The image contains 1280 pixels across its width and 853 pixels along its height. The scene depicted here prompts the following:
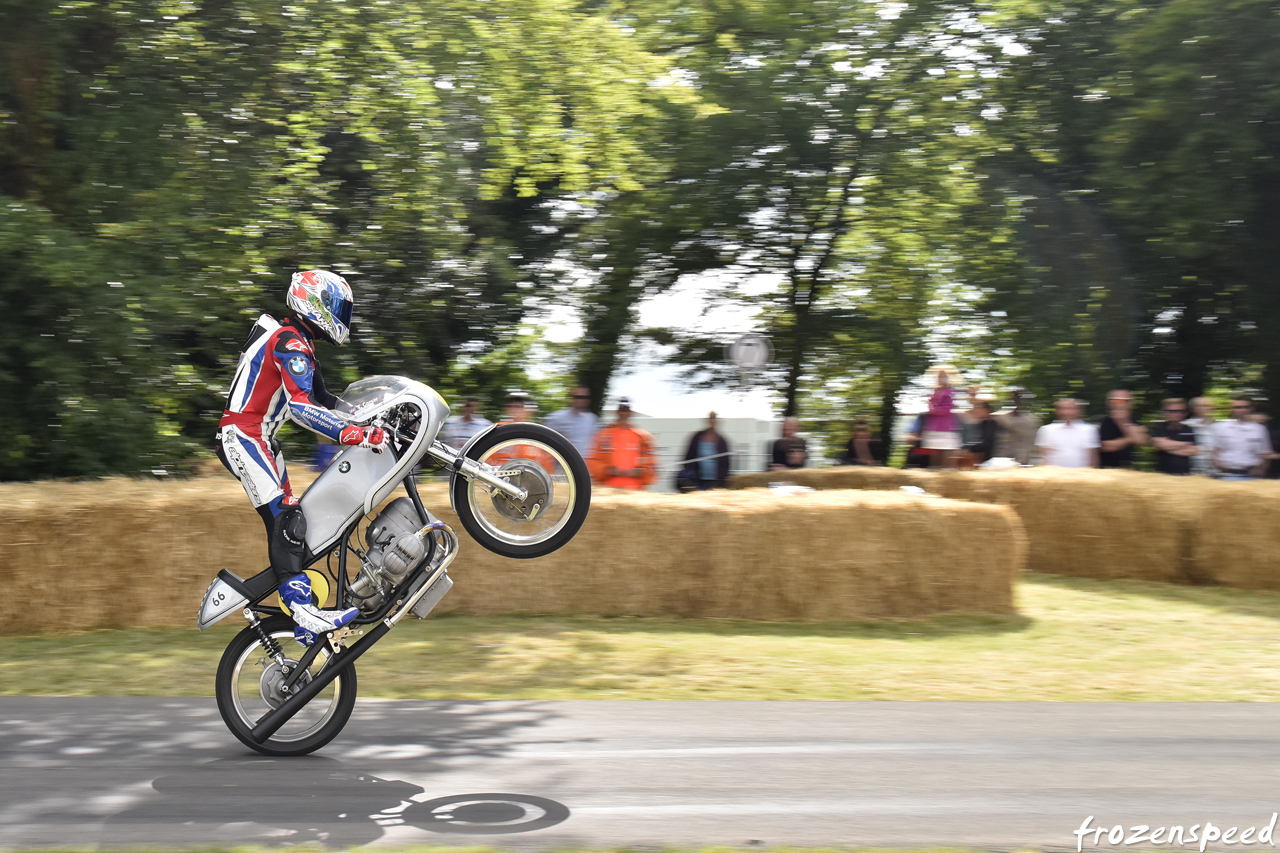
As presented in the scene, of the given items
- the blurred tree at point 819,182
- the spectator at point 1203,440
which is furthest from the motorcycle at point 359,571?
the blurred tree at point 819,182

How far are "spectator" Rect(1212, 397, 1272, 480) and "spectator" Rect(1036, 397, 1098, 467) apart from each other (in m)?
1.24

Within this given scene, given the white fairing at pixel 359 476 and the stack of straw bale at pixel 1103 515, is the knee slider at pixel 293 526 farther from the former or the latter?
the stack of straw bale at pixel 1103 515

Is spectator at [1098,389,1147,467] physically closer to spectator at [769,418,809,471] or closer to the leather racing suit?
spectator at [769,418,809,471]

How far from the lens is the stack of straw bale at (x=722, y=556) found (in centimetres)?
955

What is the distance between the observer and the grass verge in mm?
7336

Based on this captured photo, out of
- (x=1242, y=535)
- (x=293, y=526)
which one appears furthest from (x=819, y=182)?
(x=293, y=526)

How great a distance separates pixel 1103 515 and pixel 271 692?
8687 mm

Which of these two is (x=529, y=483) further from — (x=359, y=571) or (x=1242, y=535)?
(x=1242, y=535)

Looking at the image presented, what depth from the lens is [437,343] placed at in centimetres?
1641

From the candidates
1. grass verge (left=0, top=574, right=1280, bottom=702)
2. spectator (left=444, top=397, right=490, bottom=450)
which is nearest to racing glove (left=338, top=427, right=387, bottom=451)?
grass verge (left=0, top=574, right=1280, bottom=702)

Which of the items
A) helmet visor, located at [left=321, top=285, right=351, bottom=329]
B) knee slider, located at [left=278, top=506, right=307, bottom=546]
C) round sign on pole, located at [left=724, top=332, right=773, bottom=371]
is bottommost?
knee slider, located at [left=278, top=506, right=307, bottom=546]

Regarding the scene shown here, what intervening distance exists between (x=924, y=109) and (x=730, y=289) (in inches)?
162

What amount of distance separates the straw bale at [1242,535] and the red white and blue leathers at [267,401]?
8.69 meters

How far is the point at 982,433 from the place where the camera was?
13344 millimetres
